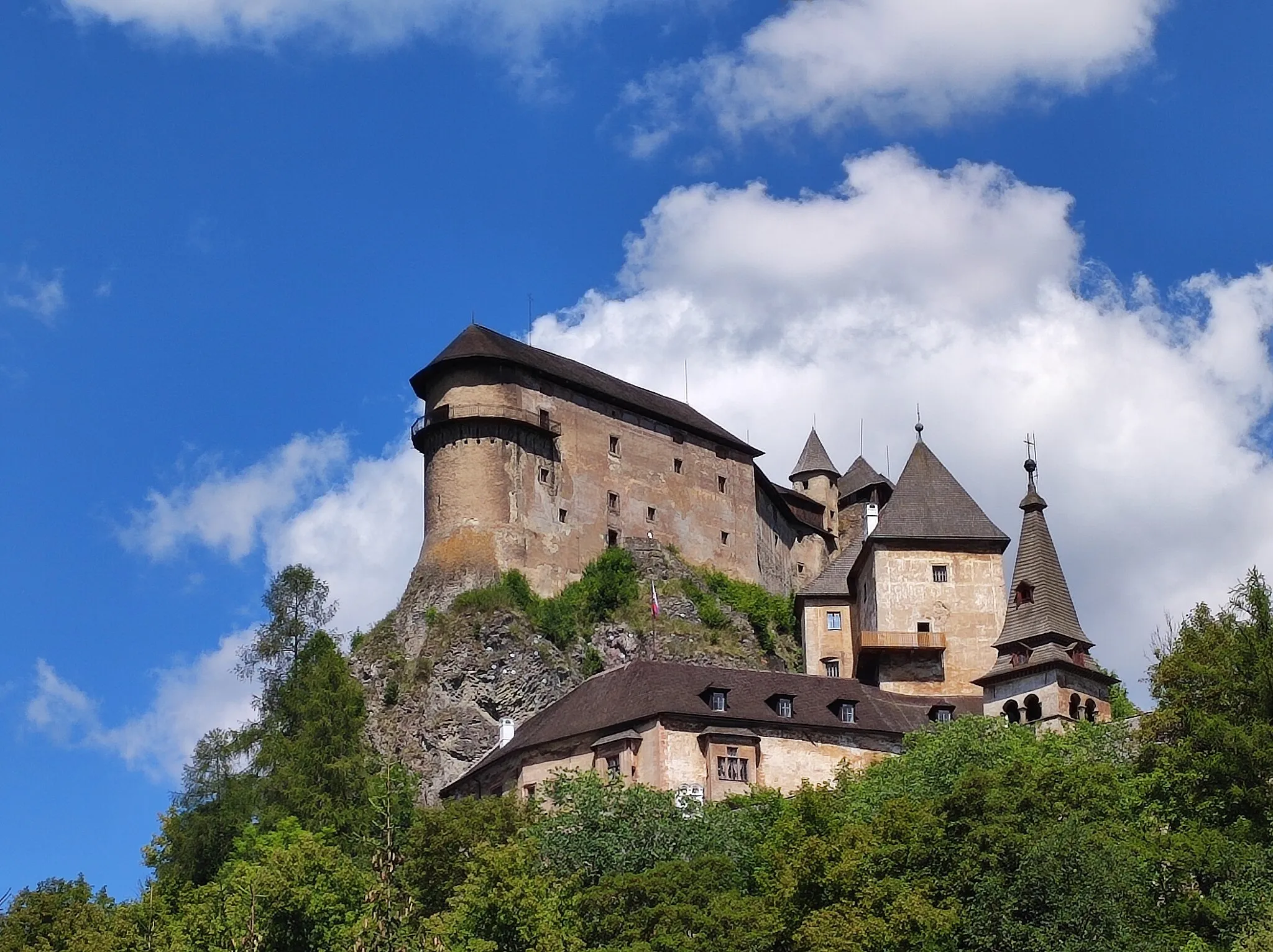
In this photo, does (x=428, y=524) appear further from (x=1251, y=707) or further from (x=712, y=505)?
(x=1251, y=707)

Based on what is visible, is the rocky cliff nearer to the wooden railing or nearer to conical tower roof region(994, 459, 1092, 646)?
the wooden railing

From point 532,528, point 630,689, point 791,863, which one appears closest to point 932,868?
point 791,863

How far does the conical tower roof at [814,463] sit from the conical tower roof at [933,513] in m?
30.9

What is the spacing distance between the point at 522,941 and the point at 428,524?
4185cm

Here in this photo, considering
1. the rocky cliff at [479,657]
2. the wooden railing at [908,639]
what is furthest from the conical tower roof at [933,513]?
the rocky cliff at [479,657]

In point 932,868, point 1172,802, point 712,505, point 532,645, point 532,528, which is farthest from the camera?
point 712,505

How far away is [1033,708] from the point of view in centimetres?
6956

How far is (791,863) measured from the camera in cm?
4731

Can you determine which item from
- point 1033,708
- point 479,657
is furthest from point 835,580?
point 479,657

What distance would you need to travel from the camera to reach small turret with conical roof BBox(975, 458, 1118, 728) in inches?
2729

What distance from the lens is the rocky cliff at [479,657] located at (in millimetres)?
79312

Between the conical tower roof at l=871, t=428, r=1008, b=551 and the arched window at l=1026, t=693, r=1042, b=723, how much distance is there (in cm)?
1067

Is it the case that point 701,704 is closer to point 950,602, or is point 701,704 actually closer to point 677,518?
point 950,602

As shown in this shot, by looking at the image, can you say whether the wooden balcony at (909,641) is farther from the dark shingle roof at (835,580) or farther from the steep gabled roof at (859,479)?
the steep gabled roof at (859,479)
